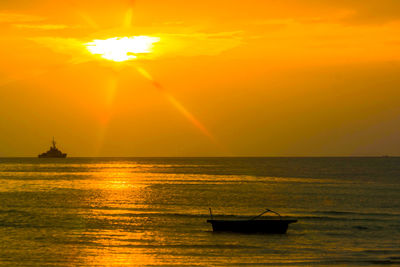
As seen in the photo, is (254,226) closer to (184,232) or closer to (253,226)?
(253,226)

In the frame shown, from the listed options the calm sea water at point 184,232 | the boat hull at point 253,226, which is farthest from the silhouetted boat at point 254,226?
the calm sea water at point 184,232

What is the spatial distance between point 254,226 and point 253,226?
0.08 meters

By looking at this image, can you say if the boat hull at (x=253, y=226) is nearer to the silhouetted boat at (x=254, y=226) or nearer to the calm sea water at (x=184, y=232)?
the silhouetted boat at (x=254, y=226)

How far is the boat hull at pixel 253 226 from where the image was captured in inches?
1960

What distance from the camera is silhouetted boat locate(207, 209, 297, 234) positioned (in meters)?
49.8

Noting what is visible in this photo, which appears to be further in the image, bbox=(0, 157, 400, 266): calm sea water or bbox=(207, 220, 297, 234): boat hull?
bbox=(207, 220, 297, 234): boat hull

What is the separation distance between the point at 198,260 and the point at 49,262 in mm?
9181

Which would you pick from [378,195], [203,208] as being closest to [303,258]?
[203,208]

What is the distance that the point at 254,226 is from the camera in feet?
164

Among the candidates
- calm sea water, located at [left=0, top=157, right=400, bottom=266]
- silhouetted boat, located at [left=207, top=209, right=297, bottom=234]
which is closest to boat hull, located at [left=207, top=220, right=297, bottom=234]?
silhouetted boat, located at [left=207, top=209, right=297, bottom=234]

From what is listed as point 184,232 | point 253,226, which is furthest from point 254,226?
point 184,232

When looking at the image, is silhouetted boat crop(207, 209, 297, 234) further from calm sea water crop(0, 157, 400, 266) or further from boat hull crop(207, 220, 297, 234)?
calm sea water crop(0, 157, 400, 266)

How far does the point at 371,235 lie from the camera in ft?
158

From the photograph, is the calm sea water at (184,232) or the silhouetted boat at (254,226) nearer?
the calm sea water at (184,232)
